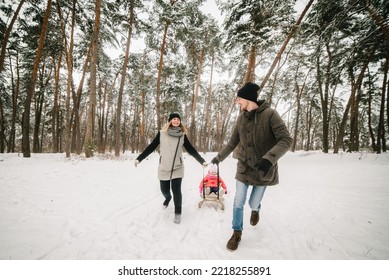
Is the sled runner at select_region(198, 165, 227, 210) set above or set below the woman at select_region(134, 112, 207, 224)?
below

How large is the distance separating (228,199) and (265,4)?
959 cm

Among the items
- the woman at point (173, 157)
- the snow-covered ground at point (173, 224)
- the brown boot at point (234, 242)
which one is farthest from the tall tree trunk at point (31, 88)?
the brown boot at point (234, 242)

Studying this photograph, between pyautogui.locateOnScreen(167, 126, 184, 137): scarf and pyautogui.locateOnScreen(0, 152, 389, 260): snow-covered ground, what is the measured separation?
1741 millimetres

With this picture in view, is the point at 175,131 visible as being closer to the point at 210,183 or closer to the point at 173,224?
the point at 210,183

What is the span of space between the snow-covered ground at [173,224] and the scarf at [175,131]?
1.74 m

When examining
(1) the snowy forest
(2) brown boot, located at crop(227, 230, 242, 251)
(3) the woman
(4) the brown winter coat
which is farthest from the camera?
(1) the snowy forest

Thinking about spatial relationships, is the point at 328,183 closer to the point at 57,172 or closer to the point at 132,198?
the point at 132,198

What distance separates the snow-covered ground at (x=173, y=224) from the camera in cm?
264

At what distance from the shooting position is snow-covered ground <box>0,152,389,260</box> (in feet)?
8.68

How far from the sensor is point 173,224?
3.60 m

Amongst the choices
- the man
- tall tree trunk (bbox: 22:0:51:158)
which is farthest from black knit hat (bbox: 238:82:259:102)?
tall tree trunk (bbox: 22:0:51:158)

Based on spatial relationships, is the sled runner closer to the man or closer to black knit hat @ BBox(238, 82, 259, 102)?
the man

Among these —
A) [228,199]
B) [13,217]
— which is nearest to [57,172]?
[13,217]
